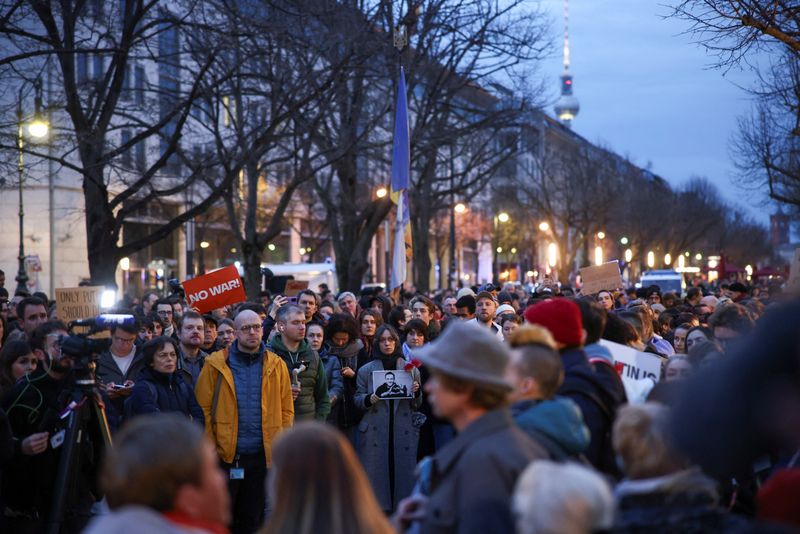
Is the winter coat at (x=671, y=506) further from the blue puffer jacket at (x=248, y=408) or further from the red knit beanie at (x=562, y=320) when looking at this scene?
the blue puffer jacket at (x=248, y=408)

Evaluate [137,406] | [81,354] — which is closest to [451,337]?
[81,354]

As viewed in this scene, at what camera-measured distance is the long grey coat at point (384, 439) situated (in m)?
10.8

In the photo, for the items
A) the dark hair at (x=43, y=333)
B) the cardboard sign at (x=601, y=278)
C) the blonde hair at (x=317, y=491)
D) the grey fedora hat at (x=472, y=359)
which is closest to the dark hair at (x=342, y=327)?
the dark hair at (x=43, y=333)

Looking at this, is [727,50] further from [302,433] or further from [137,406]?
[302,433]

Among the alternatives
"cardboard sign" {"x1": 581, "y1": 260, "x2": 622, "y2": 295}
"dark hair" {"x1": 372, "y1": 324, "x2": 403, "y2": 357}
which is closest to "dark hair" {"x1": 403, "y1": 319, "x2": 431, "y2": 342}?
"dark hair" {"x1": 372, "y1": 324, "x2": 403, "y2": 357}

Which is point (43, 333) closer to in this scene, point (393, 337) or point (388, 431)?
point (393, 337)

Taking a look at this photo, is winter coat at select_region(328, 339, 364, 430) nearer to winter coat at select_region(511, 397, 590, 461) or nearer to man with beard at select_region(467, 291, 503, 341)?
man with beard at select_region(467, 291, 503, 341)

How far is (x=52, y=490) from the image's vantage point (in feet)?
24.7

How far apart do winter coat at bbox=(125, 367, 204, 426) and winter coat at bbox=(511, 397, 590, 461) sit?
4.62 m

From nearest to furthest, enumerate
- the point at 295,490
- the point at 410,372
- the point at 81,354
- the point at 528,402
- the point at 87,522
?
the point at 295,490, the point at 528,402, the point at 81,354, the point at 87,522, the point at 410,372

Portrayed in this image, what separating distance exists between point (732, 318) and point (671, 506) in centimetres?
474

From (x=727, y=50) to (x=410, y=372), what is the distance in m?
4.80

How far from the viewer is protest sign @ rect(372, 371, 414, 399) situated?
35.1 ft

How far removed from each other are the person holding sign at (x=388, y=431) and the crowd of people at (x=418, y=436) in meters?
0.02
